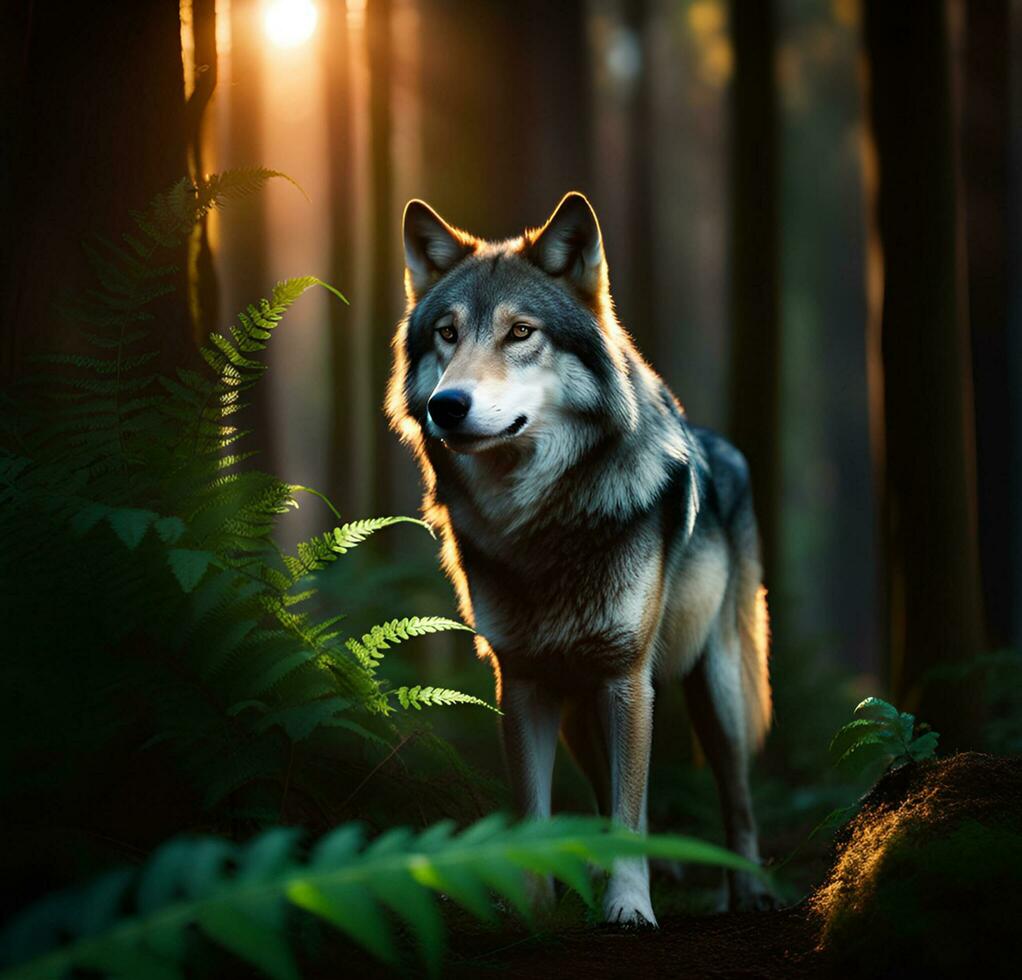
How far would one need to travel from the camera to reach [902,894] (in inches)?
96.3

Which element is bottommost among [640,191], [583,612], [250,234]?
[583,612]

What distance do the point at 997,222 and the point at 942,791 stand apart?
31.0 ft

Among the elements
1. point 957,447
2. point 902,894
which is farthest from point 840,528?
point 902,894

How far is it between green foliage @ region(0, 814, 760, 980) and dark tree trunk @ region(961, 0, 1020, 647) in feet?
29.5

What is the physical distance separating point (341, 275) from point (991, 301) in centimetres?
774

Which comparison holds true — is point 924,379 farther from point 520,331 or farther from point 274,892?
point 274,892

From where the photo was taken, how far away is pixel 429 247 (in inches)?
181

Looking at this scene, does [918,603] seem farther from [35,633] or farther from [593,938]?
[35,633]

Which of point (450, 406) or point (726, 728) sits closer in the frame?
point (450, 406)

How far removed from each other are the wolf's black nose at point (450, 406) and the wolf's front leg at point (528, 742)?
1196 millimetres

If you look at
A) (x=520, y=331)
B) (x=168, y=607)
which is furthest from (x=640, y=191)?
(x=168, y=607)

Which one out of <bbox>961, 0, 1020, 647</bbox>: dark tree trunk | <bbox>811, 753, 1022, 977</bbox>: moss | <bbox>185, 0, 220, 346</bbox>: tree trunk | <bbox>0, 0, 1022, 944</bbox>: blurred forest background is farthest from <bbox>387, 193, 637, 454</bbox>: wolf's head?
<bbox>961, 0, 1020, 647</bbox>: dark tree trunk

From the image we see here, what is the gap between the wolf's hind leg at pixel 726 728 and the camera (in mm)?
5172

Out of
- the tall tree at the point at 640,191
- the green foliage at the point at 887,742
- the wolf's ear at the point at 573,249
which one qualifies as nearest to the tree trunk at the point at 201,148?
the wolf's ear at the point at 573,249
